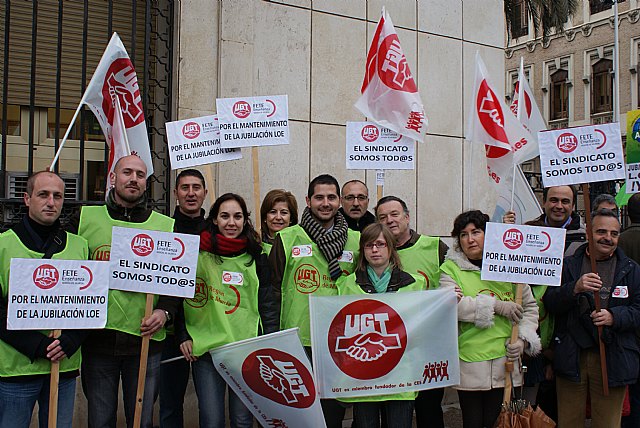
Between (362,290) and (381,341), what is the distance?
363mm

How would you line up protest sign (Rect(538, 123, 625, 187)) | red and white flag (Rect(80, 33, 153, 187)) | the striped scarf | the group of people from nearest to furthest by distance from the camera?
1. the group of people
2. the striped scarf
3. protest sign (Rect(538, 123, 625, 187))
4. red and white flag (Rect(80, 33, 153, 187))

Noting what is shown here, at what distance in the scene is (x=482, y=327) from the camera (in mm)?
4492

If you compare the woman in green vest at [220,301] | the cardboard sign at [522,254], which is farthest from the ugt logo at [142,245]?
the cardboard sign at [522,254]

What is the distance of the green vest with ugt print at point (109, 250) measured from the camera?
4.11m

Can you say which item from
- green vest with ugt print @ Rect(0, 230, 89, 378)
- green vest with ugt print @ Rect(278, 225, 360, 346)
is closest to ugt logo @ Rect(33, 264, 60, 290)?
green vest with ugt print @ Rect(0, 230, 89, 378)

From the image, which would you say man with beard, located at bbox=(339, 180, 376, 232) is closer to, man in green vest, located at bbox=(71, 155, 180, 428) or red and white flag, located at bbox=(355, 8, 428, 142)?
red and white flag, located at bbox=(355, 8, 428, 142)

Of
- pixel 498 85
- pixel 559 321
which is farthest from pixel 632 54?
pixel 559 321

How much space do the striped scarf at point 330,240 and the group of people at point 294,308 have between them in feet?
0.04

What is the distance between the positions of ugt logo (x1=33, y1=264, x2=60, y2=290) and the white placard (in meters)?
7.85

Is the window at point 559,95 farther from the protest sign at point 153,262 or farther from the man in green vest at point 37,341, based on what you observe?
the man in green vest at point 37,341

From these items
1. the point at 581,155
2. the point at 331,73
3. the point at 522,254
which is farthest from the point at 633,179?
the point at 522,254

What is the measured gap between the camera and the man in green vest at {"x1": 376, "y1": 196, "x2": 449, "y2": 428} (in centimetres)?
496

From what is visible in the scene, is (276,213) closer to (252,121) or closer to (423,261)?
(252,121)

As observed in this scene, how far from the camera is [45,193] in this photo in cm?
388
